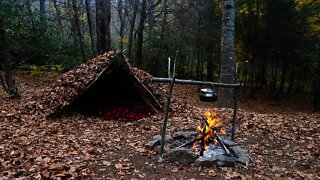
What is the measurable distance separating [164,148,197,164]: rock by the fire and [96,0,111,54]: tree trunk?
8351mm

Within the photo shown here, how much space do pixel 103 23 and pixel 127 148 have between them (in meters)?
7.54

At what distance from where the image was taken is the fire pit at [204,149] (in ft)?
18.1

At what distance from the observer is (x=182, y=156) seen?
18.4 ft

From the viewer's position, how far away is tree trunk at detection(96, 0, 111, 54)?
1252cm

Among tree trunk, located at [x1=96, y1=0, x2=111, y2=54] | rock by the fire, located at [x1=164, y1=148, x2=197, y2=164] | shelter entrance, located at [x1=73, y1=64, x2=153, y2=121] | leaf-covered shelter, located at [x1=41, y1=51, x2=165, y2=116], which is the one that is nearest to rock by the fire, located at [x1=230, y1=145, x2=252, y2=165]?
rock by the fire, located at [x1=164, y1=148, x2=197, y2=164]

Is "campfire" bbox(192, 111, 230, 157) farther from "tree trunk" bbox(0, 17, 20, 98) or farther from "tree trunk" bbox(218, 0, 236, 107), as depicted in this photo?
"tree trunk" bbox(0, 17, 20, 98)

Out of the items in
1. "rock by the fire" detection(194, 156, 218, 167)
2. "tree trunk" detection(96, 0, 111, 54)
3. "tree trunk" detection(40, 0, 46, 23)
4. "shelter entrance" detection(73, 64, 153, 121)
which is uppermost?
"tree trunk" detection(40, 0, 46, 23)

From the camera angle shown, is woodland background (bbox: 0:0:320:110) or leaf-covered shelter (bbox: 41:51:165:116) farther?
woodland background (bbox: 0:0:320:110)

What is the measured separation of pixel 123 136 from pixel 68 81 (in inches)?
120

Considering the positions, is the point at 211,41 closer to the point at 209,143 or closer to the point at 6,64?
the point at 6,64

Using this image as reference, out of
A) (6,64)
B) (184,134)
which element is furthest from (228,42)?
(6,64)

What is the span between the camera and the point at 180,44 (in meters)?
22.0

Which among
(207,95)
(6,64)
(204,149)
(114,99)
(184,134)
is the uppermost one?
(6,64)

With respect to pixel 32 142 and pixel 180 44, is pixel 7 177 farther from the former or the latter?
pixel 180 44
